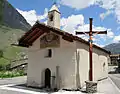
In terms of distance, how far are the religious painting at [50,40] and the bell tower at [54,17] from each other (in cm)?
160

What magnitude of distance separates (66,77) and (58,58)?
69.1 inches

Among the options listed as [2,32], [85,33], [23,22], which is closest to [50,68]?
[85,33]

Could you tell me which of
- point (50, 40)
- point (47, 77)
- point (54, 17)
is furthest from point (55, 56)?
point (54, 17)

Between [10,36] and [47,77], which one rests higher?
[10,36]

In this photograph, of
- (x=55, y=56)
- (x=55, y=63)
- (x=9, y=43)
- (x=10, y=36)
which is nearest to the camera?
(x=55, y=63)

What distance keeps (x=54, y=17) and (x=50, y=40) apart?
257cm

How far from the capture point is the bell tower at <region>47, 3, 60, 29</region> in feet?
58.4

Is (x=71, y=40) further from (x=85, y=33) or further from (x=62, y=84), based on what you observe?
(x=62, y=84)

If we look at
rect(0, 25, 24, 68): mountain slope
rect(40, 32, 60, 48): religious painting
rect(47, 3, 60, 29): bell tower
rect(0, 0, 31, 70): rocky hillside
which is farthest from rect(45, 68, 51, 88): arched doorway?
rect(0, 25, 24, 68): mountain slope

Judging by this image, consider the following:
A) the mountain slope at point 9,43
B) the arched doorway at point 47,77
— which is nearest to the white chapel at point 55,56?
the arched doorway at point 47,77

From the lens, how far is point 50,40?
16.5m

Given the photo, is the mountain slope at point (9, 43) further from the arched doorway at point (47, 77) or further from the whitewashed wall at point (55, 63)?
the arched doorway at point (47, 77)

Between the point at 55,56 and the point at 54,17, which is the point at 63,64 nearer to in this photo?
the point at 55,56

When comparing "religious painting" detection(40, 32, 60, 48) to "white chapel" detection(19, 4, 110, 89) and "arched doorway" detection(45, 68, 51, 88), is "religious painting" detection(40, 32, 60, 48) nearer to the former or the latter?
"white chapel" detection(19, 4, 110, 89)
